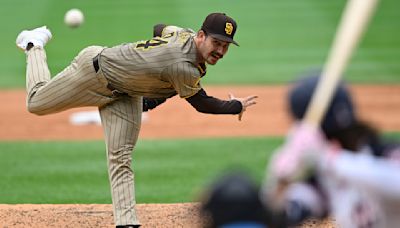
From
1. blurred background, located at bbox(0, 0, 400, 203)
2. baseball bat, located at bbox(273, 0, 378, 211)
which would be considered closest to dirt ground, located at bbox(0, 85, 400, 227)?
blurred background, located at bbox(0, 0, 400, 203)

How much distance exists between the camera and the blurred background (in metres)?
9.95

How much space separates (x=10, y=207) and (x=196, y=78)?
2604 millimetres

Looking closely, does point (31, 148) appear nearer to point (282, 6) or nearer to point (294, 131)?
point (294, 131)

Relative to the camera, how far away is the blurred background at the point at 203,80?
32.6 feet

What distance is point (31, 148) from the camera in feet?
38.8

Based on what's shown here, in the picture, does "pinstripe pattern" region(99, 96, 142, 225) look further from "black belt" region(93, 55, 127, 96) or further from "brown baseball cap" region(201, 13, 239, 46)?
"brown baseball cap" region(201, 13, 239, 46)

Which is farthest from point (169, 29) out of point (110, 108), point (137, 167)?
point (137, 167)

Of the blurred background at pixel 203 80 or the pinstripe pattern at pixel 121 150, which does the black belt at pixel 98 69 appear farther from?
the blurred background at pixel 203 80

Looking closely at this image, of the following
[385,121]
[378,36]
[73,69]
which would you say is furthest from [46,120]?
[378,36]

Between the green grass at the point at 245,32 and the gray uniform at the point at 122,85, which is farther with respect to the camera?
the green grass at the point at 245,32

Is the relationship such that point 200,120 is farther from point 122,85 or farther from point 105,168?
point 122,85

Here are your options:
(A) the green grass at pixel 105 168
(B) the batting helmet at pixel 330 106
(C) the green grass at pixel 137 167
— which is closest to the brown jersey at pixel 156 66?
(C) the green grass at pixel 137 167

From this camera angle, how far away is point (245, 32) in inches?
783

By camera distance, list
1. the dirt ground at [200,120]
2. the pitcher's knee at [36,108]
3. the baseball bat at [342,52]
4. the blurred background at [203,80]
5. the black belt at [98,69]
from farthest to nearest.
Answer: the dirt ground at [200,120], the blurred background at [203,80], the pitcher's knee at [36,108], the black belt at [98,69], the baseball bat at [342,52]
